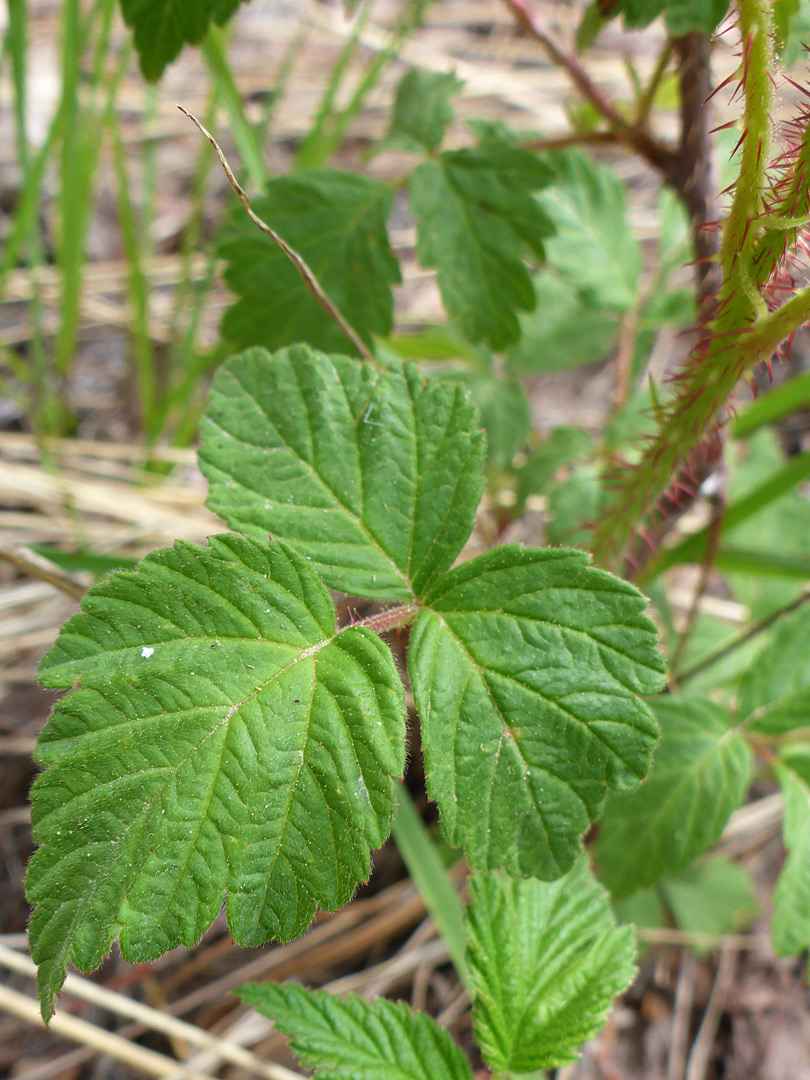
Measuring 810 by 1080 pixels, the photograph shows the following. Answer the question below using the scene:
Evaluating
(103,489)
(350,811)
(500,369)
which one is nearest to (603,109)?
(500,369)

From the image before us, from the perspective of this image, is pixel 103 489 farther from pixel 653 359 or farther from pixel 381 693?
pixel 653 359

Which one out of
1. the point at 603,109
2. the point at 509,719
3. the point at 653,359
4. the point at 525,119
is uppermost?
the point at 525,119

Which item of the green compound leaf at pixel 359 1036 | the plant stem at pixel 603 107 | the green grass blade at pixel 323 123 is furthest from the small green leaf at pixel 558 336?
the green compound leaf at pixel 359 1036

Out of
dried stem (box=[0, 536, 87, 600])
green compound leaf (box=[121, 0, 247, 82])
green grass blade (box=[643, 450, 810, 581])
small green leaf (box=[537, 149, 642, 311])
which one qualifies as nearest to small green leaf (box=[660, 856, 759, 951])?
green grass blade (box=[643, 450, 810, 581])

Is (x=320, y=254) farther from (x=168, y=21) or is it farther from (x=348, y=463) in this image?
(x=348, y=463)

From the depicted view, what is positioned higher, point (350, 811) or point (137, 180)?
point (137, 180)

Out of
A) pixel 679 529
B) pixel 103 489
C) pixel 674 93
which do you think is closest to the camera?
pixel 674 93

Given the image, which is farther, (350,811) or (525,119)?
(525,119)
